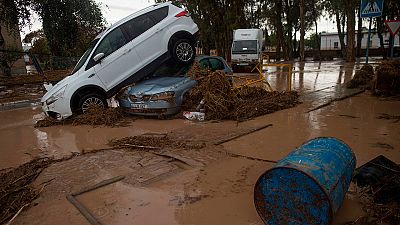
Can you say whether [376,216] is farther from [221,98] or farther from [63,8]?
[63,8]

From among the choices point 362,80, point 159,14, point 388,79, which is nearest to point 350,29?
point 362,80

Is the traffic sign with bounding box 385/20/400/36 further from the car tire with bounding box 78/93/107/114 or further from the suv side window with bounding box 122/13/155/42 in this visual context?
the car tire with bounding box 78/93/107/114

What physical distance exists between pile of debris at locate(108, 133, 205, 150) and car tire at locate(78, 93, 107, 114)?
238cm

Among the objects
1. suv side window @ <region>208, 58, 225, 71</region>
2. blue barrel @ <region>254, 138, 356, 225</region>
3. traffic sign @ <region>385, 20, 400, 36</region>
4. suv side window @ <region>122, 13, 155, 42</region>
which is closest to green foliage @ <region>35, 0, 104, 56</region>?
suv side window @ <region>122, 13, 155, 42</region>

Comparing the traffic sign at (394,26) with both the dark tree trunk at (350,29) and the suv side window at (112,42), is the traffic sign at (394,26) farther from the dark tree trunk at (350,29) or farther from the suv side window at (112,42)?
the dark tree trunk at (350,29)

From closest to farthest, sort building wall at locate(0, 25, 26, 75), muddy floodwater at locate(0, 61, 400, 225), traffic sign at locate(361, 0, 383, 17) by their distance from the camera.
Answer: muddy floodwater at locate(0, 61, 400, 225), traffic sign at locate(361, 0, 383, 17), building wall at locate(0, 25, 26, 75)

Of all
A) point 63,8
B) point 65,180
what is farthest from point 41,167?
point 63,8

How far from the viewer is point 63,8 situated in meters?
17.8

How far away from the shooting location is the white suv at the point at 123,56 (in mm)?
7812

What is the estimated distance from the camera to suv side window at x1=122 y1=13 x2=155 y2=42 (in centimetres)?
845

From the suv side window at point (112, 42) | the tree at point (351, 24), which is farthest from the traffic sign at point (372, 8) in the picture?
the tree at point (351, 24)

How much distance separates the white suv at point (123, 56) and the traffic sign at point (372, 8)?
267 inches

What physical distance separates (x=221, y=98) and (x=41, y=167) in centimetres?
438

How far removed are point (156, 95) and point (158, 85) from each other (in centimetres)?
45
